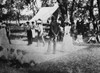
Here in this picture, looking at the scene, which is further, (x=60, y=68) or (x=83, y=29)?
(x=83, y=29)

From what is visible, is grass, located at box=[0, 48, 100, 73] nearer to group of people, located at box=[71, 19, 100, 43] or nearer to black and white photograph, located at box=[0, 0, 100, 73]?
black and white photograph, located at box=[0, 0, 100, 73]

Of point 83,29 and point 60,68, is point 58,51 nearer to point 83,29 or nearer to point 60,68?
point 60,68

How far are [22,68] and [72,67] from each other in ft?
6.81

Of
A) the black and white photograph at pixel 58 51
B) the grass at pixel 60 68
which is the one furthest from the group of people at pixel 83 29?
the grass at pixel 60 68

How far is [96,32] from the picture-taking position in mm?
24234

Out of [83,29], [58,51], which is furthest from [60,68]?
[83,29]

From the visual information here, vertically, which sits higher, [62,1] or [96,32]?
[62,1]

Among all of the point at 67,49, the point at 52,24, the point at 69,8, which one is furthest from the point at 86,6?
the point at 52,24

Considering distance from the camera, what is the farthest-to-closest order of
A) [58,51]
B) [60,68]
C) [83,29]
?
[83,29] < [58,51] < [60,68]

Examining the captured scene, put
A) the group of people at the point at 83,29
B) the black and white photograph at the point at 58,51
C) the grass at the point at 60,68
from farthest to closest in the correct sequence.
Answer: the group of people at the point at 83,29, the black and white photograph at the point at 58,51, the grass at the point at 60,68

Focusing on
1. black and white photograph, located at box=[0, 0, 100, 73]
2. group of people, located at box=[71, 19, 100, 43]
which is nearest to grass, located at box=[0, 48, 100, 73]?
black and white photograph, located at box=[0, 0, 100, 73]

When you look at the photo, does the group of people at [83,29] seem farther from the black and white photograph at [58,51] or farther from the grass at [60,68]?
the grass at [60,68]

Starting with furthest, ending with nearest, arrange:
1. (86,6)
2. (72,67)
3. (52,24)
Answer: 1. (86,6)
2. (52,24)
3. (72,67)

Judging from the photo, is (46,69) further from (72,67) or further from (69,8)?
(69,8)
